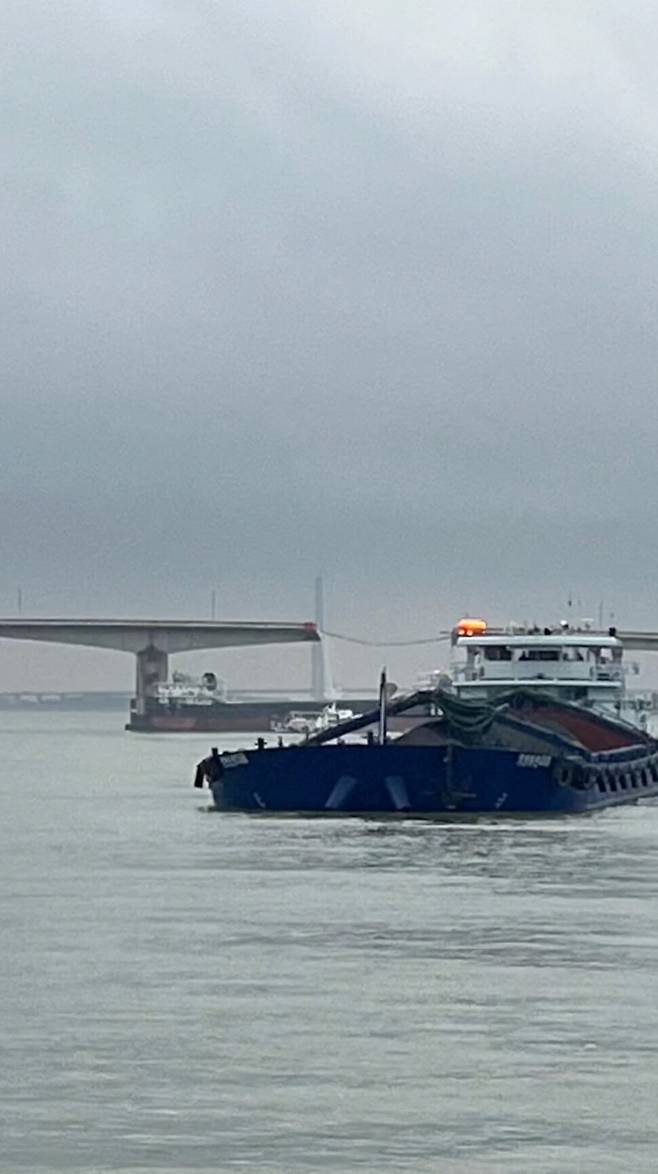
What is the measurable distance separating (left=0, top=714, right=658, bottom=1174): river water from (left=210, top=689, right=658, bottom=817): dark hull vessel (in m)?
7.49

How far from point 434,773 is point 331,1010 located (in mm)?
32314

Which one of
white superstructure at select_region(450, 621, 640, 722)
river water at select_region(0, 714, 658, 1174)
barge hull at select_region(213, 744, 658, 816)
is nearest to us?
river water at select_region(0, 714, 658, 1174)

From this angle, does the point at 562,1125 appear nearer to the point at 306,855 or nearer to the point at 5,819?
the point at 306,855

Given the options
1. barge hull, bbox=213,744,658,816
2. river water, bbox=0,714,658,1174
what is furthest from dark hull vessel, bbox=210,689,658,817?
river water, bbox=0,714,658,1174

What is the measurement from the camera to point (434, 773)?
59875 millimetres

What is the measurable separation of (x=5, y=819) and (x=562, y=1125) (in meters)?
46.1

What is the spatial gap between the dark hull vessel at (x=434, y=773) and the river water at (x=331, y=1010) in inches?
295

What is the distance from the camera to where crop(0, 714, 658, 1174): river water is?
69.7 feet

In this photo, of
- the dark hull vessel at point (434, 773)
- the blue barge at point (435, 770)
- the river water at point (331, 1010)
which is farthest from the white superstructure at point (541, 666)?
the river water at point (331, 1010)

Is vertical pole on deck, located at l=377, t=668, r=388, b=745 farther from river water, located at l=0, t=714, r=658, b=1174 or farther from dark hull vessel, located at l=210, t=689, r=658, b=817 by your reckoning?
river water, located at l=0, t=714, r=658, b=1174

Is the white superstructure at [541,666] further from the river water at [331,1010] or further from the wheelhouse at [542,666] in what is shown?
the river water at [331,1010]

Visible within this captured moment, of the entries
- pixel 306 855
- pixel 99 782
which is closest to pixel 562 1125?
pixel 306 855

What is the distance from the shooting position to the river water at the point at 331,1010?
21.2 meters

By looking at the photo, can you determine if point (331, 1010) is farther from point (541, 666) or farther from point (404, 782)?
point (541, 666)
